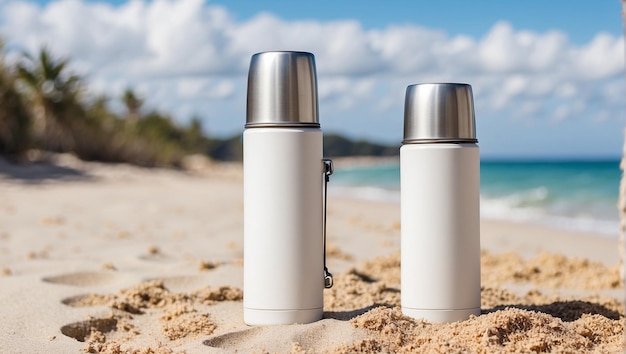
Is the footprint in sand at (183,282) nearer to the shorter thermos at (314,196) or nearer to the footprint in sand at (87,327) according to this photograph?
the footprint in sand at (87,327)

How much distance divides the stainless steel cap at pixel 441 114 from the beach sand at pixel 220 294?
82cm

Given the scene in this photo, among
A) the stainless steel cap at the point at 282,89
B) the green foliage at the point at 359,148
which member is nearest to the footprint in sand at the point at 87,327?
the stainless steel cap at the point at 282,89

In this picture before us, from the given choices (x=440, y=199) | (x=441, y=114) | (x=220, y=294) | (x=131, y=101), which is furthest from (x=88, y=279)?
(x=131, y=101)

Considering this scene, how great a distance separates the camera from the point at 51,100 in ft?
77.2

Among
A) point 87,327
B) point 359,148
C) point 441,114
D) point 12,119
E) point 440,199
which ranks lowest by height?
point 87,327

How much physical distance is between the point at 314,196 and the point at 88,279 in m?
2.20

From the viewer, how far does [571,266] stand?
5.84 m

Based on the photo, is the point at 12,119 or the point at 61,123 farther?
the point at 61,123

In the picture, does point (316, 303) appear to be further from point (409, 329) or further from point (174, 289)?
point (174, 289)

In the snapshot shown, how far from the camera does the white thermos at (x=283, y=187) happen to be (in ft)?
10.5

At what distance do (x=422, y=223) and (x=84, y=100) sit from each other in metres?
23.2

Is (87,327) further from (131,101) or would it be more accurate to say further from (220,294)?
(131,101)

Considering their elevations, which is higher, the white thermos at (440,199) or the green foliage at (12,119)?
the green foliage at (12,119)

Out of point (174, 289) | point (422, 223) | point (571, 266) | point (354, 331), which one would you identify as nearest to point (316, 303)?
point (354, 331)
